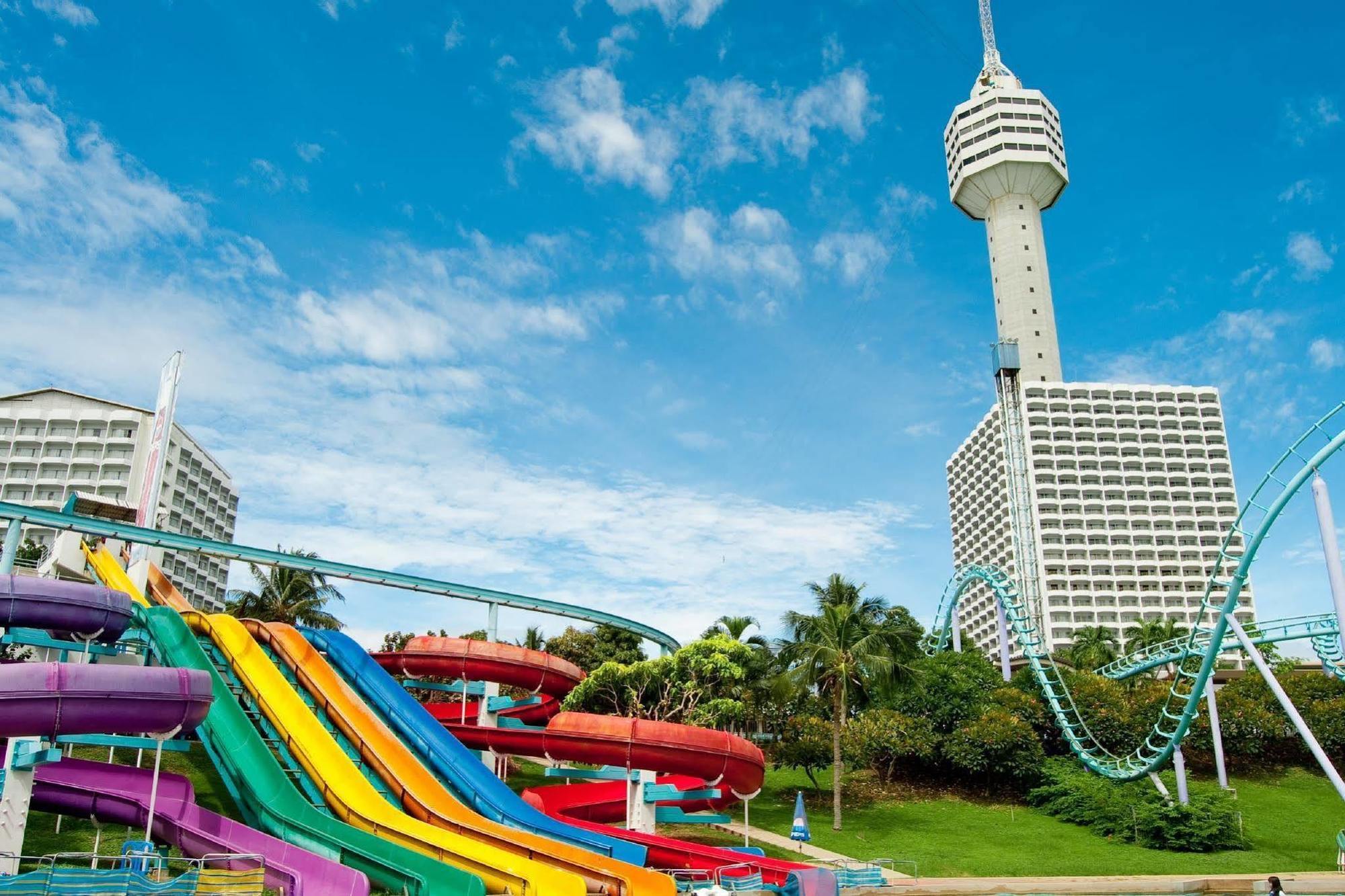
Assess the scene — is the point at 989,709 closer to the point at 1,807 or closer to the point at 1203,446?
the point at 1,807

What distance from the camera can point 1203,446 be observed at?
119188mm

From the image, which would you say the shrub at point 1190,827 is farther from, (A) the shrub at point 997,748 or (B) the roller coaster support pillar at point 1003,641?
(B) the roller coaster support pillar at point 1003,641

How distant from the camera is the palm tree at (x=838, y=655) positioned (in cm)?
4144

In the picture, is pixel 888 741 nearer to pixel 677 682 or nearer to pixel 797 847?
pixel 677 682

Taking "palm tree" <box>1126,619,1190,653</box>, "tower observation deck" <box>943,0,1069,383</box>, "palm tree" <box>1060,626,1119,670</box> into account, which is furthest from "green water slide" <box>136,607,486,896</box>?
"tower observation deck" <box>943,0,1069,383</box>

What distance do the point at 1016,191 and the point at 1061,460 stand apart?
34.9m

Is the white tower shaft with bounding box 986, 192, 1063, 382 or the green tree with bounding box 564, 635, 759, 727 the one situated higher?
the white tower shaft with bounding box 986, 192, 1063, 382

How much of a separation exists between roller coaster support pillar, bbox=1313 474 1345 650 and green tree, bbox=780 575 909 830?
53.2 feet

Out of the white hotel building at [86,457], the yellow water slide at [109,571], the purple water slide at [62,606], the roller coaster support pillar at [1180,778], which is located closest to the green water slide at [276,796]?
the purple water slide at [62,606]

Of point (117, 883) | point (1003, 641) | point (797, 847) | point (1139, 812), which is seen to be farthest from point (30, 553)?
point (1003, 641)

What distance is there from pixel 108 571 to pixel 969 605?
11181cm

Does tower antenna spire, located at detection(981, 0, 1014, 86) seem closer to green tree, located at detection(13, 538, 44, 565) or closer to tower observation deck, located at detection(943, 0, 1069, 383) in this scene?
tower observation deck, located at detection(943, 0, 1069, 383)

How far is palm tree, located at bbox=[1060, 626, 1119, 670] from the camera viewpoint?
6856cm

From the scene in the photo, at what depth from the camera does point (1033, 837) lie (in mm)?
38906
